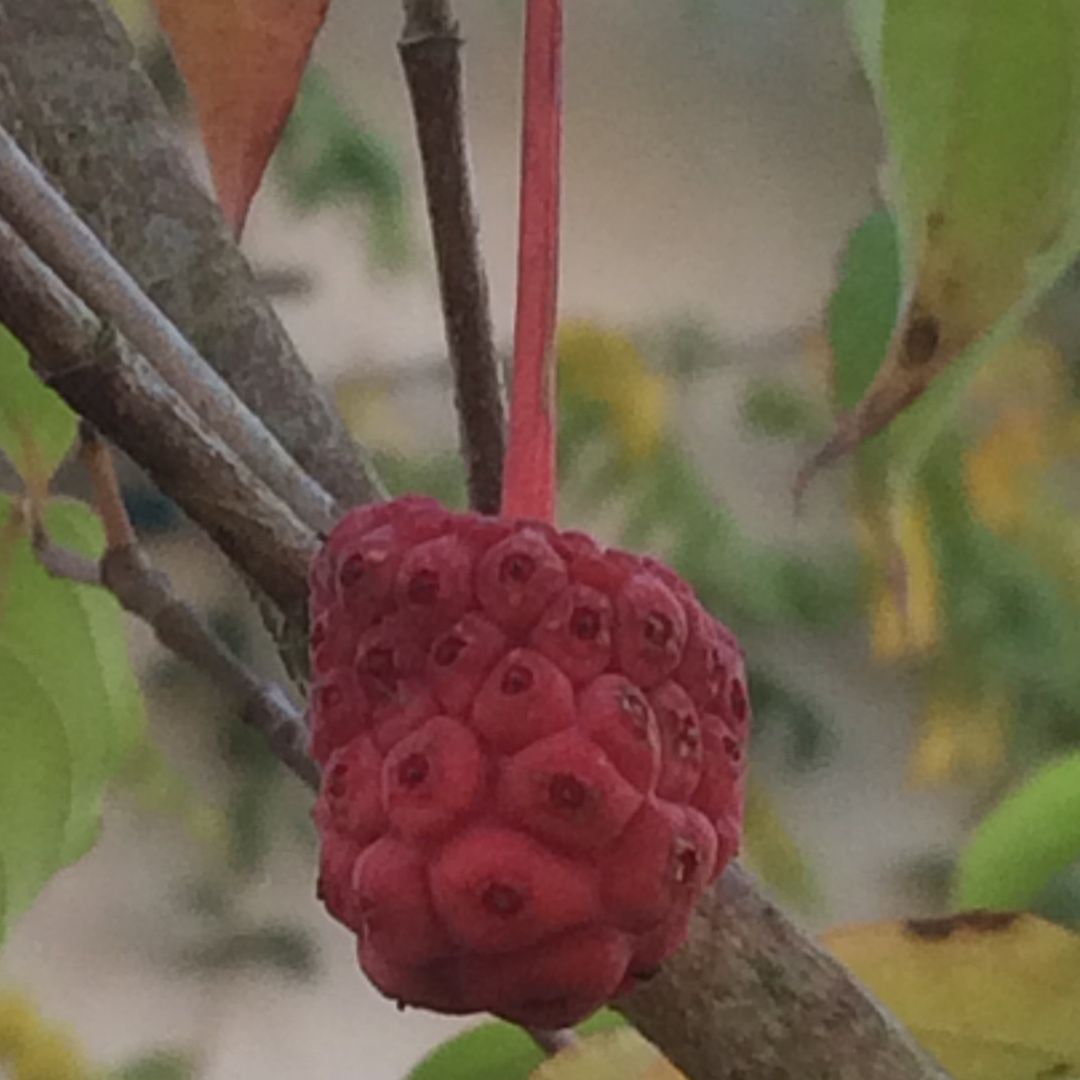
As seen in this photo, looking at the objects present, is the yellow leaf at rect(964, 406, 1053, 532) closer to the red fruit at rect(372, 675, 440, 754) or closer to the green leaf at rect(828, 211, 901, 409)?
the green leaf at rect(828, 211, 901, 409)

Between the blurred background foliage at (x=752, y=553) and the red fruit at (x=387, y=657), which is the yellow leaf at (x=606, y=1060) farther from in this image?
the blurred background foliage at (x=752, y=553)

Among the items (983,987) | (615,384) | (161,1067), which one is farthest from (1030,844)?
(161,1067)

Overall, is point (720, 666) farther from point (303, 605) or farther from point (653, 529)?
point (653, 529)

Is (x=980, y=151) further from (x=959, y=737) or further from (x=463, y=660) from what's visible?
(x=959, y=737)

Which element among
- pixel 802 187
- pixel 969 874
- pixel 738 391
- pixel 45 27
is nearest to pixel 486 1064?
pixel 969 874

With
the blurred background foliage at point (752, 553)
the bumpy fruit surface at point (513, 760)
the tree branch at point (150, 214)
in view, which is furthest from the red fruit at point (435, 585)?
the blurred background foliage at point (752, 553)
